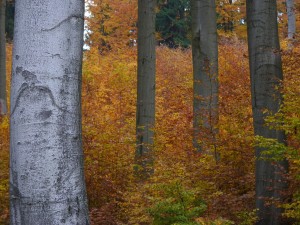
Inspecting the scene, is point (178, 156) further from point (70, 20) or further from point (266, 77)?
point (70, 20)

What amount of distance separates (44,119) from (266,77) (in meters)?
4.82

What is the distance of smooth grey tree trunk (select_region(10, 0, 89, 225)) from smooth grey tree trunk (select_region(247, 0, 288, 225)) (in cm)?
458

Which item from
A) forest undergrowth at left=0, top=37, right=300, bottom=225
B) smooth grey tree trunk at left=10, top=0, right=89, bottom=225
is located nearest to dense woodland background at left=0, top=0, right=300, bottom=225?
forest undergrowth at left=0, top=37, right=300, bottom=225

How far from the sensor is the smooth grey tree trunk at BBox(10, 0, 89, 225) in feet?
6.31

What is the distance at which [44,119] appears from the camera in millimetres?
1932

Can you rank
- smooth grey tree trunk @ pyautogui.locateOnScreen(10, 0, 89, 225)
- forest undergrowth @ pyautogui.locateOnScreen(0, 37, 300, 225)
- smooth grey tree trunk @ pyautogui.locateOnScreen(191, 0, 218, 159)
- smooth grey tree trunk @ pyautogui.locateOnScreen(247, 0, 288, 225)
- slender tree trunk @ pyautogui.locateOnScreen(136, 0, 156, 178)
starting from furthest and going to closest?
slender tree trunk @ pyautogui.locateOnScreen(136, 0, 156, 178)
smooth grey tree trunk @ pyautogui.locateOnScreen(191, 0, 218, 159)
smooth grey tree trunk @ pyautogui.locateOnScreen(247, 0, 288, 225)
forest undergrowth @ pyautogui.locateOnScreen(0, 37, 300, 225)
smooth grey tree trunk @ pyautogui.locateOnScreen(10, 0, 89, 225)

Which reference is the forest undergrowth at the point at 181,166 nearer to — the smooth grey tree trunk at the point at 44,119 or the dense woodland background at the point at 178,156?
the dense woodland background at the point at 178,156

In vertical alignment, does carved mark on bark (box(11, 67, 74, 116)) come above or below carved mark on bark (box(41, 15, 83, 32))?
below

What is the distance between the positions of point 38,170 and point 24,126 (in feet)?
0.62

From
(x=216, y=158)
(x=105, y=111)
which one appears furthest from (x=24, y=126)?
(x=105, y=111)

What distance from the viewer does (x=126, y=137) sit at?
10.2m

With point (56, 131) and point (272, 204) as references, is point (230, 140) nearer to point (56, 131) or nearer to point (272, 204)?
point (272, 204)

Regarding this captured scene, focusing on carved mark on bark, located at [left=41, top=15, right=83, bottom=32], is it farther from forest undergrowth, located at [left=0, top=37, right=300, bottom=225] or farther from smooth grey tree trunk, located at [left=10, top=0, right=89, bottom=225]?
forest undergrowth, located at [left=0, top=37, right=300, bottom=225]

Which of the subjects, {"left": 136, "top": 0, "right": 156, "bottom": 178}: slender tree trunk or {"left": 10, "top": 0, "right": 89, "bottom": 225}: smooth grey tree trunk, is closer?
{"left": 10, "top": 0, "right": 89, "bottom": 225}: smooth grey tree trunk
